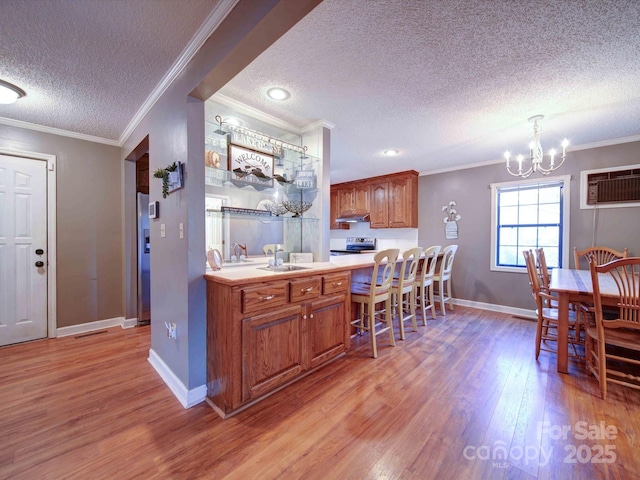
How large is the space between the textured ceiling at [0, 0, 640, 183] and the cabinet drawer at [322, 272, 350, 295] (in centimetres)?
161

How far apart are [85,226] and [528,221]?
20.7 feet

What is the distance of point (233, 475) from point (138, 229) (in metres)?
Result: 3.33

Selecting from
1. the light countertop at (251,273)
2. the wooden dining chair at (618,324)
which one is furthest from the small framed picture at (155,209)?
the wooden dining chair at (618,324)

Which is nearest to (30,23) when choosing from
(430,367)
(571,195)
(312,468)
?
A: (312,468)

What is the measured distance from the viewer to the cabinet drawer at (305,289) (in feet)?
6.65

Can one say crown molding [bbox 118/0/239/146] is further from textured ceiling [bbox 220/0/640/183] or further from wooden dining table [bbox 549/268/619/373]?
wooden dining table [bbox 549/268/619/373]

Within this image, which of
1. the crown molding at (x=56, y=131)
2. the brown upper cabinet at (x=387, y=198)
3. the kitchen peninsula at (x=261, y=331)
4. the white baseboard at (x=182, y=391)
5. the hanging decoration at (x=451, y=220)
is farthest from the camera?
the brown upper cabinet at (x=387, y=198)

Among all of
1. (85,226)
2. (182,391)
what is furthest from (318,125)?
(85,226)

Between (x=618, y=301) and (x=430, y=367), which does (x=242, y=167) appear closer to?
(x=430, y=367)

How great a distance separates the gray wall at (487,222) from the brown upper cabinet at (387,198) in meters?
0.26

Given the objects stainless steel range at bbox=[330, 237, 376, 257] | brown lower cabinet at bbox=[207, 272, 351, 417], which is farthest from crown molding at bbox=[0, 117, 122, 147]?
stainless steel range at bbox=[330, 237, 376, 257]

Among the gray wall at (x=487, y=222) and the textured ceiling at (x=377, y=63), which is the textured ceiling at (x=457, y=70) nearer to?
the textured ceiling at (x=377, y=63)

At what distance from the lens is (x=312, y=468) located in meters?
1.37

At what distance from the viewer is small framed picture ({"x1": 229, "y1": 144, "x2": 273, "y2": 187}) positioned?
8.09ft
